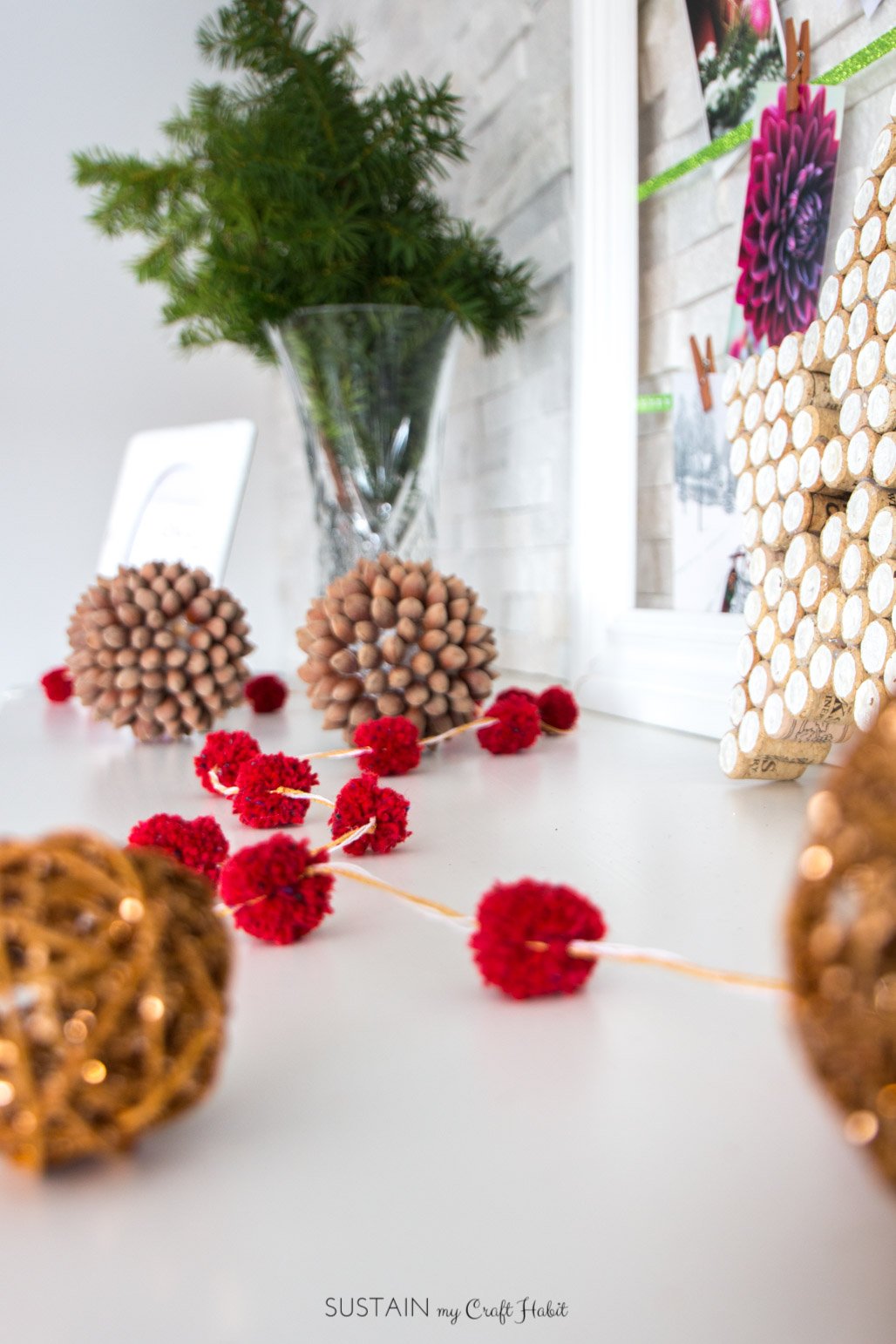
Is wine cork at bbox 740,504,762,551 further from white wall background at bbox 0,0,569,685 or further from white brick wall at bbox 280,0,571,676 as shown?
white wall background at bbox 0,0,569,685

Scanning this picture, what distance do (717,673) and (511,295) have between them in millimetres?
555

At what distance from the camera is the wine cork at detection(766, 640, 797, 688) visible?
0.56 meters

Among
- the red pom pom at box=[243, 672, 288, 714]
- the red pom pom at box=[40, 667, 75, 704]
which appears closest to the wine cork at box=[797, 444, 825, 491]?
the red pom pom at box=[243, 672, 288, 714]

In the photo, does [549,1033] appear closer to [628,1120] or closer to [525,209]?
[628,1120]

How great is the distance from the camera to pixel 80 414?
2.42 meters

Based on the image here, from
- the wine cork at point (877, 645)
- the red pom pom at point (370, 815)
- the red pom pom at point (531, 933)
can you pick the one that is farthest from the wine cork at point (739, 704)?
the red pom pom at point (531, 933)

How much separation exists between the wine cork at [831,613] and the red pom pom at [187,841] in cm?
29

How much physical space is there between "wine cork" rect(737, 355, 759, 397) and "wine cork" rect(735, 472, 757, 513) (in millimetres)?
42

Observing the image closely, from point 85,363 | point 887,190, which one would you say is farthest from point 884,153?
point 85,363

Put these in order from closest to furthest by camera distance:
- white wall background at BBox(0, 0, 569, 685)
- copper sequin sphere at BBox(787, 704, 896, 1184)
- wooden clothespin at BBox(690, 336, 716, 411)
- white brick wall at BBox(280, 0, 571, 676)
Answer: copper sequin sphere at BBox(787, 704, 896, 1184) → wooden clothespin at BBox(690, 336, 716, 411) → white brick wall at BBox(280, 0, 571, 676) → white wall background at BBox(0, 0, 569, 685)

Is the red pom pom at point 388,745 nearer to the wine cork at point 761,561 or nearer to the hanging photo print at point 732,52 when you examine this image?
the wine cork at point 761,561

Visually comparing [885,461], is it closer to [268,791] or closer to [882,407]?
[882,407]

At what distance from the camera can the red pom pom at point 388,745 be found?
0.69 m

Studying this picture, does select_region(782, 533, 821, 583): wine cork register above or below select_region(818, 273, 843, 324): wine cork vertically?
below
